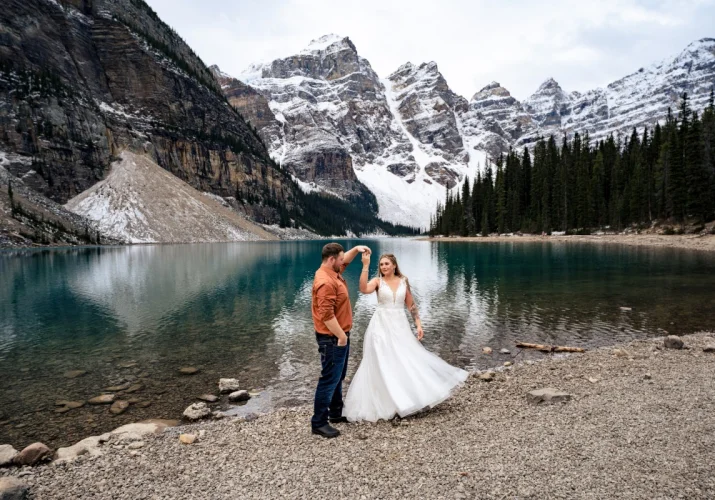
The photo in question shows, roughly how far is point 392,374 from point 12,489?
5.70m

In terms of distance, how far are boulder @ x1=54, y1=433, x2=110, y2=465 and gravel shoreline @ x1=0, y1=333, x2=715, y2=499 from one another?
0.27 m

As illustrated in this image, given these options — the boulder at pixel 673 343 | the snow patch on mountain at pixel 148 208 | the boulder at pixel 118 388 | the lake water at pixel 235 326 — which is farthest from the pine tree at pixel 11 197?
the boulder at pixel 673 343

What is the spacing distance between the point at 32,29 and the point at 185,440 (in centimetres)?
17246

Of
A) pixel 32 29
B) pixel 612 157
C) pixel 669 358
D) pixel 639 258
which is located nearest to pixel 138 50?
pixel 32 29

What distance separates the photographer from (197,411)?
1015 cm

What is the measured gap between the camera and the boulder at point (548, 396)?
27.3 ft

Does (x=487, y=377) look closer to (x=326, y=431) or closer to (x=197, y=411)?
(x=326, y=431)

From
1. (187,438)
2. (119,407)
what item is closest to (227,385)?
(119,407)

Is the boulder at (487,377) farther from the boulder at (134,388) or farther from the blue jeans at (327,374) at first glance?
the boulder at (134,388)

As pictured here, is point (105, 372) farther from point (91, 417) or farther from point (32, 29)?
point (32, 29)

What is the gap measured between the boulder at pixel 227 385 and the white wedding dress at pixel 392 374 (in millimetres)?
5510

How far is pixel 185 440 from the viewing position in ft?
24.8

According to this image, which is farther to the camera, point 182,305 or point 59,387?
point 182,305

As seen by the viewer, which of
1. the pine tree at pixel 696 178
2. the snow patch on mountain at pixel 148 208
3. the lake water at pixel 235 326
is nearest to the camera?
the lake water at pixel 235 326
